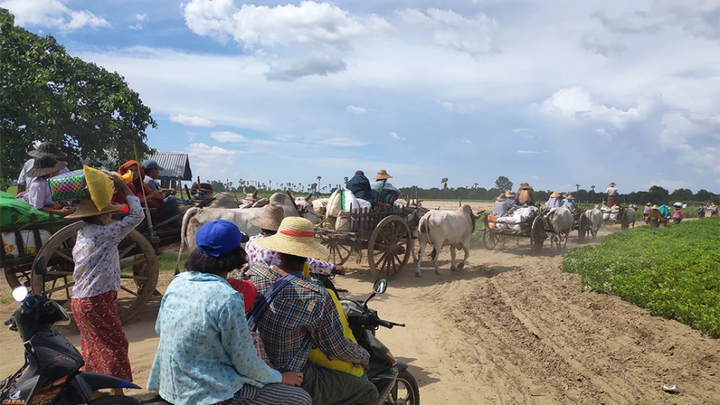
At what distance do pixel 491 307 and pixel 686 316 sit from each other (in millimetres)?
2888

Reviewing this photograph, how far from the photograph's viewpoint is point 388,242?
10672 mm

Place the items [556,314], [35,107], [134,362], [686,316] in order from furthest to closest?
[35,107], [556,314], [686,316], [134,362]

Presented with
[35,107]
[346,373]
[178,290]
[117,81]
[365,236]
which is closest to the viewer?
[178,290]

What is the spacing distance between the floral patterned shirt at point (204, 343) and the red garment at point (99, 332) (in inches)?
92.7

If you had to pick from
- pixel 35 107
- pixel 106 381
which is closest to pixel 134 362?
pixel 106 381

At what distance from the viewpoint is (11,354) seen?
5.84 m

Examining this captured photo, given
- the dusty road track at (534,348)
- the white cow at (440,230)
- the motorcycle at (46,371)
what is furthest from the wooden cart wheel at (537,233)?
the motorcycle at (46,371)

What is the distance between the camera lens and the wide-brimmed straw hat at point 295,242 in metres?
3.07

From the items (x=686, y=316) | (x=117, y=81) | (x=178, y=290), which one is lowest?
(x=686, y=316)

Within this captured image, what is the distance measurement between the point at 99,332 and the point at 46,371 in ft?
6.28

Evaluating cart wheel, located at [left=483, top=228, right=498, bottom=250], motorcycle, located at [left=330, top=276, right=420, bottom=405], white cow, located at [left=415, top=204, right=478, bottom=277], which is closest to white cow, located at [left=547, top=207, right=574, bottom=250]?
cart wheel, located at [left=483, top=228, right=498, bottom=250]

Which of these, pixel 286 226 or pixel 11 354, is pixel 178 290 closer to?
pixel 286 226

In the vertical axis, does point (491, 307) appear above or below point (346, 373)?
below

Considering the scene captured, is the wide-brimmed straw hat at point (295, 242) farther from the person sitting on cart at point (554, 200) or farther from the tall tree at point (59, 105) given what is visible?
the person sitting on cart at point (554, 200)
